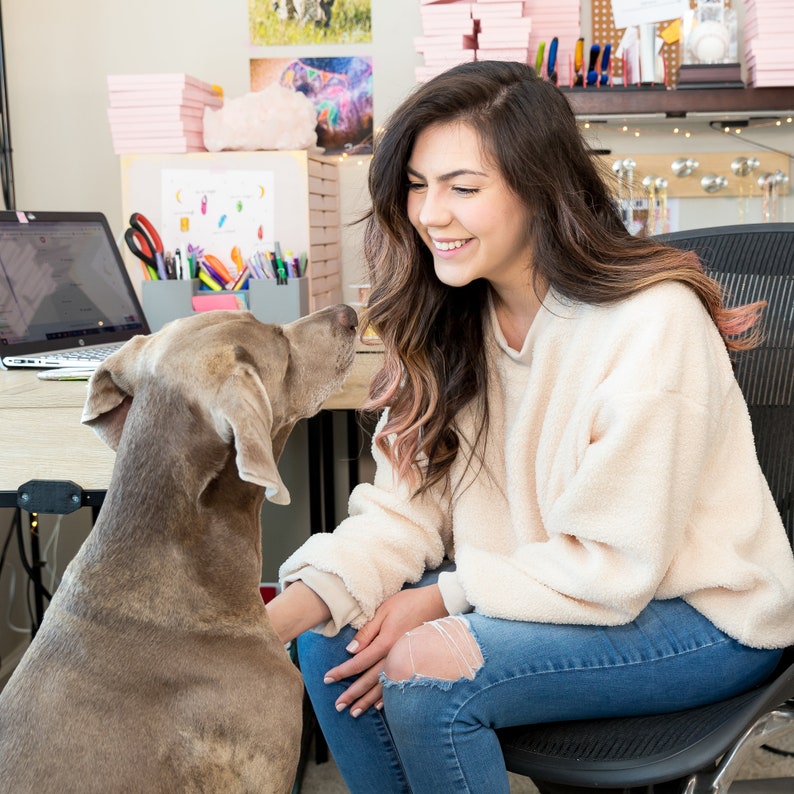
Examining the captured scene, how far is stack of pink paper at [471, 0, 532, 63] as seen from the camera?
2055mm

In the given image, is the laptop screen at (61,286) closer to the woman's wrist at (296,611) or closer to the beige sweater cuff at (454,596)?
the woman's wrist at (296,611)

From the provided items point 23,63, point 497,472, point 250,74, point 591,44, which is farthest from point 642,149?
point 23,63

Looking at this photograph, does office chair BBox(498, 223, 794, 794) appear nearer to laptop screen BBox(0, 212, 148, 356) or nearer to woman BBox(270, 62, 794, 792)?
woman BBox(270, 62, 794, 792)

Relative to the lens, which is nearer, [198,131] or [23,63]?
[198,131]

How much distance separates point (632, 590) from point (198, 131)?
1464 mm

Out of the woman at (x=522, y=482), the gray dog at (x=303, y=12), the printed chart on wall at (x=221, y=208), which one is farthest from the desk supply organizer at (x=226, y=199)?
the woman at (x=522, y=482)

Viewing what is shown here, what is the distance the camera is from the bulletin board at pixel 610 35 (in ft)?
7.48

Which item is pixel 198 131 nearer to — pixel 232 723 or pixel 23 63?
pixel 23 63

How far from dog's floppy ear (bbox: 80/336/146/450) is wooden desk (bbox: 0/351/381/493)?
28 centimetres

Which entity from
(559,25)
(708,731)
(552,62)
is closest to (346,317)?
(708,731)

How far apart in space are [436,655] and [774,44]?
4.96 ft

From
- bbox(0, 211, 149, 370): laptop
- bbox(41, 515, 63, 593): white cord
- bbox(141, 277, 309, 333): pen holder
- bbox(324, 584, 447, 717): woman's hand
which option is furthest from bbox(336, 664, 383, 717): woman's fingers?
bbox(41, 515, 63, 593): white cord

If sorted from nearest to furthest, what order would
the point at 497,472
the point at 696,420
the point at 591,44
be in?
the point at 696,420, the point at 497,472, the point at 591,44

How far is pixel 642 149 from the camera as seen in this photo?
2.37 metres
